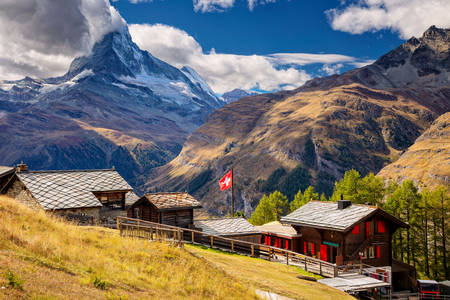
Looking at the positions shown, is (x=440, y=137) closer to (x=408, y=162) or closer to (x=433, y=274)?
(x=408, y=162)

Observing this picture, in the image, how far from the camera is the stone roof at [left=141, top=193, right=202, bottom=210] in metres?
38.2

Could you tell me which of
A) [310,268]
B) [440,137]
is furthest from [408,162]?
[310,268]

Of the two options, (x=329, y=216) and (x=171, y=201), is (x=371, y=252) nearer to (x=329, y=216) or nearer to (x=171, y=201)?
(x=329, y=216)

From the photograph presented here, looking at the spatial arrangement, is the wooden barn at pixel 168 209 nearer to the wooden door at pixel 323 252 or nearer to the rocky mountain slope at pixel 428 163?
the wooden door at pixel 323 252

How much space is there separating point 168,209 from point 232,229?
8.13m

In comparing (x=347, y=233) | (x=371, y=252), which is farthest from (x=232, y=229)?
(x=371, y=252)

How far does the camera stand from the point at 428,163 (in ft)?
516

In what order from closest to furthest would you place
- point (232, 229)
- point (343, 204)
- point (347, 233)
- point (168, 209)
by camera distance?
1. point (168, 209)
2. point (347, 233)
3. point (232, 229)
4. point (343, 204)

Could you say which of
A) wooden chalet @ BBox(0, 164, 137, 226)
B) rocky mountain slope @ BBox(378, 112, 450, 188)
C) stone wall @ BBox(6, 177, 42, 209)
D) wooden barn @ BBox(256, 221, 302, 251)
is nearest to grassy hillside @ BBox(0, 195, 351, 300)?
wooden chalet @ BBox(0, 164, 137, 226)

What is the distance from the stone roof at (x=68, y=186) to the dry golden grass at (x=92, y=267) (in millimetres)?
11606

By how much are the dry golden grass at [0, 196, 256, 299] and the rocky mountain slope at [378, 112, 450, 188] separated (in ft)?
448

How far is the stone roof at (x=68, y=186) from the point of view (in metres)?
31.6

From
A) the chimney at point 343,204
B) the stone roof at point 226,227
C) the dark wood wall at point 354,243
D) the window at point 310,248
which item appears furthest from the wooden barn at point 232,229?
the chimney at point 343,204

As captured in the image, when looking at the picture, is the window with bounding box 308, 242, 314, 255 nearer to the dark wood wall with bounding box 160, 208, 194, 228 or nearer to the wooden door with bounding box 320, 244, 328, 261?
the wooden door with bounding box 320, 244, 328, 261
